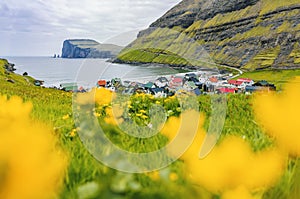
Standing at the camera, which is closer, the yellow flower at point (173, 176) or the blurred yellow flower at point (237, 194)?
the blurred yellow flower at point (237, 194)

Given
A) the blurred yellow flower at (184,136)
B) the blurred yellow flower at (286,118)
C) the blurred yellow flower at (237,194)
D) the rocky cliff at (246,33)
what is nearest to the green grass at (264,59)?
the rocky cliff at (246,33)

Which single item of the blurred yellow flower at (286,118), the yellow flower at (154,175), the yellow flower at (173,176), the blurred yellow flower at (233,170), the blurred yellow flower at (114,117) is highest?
the blurred yellow flower at (286,118)

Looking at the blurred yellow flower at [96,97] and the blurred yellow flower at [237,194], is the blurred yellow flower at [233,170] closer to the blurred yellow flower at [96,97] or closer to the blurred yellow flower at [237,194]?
the blurred yellow flower at [237,194]

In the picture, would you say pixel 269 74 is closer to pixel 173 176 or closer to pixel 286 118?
pixel 286 118

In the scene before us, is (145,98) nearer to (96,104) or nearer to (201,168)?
(96,104)

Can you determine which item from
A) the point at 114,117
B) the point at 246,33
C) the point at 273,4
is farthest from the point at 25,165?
the point at 273,4

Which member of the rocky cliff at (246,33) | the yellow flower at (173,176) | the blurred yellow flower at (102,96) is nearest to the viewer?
the yellow flower at (173,176)

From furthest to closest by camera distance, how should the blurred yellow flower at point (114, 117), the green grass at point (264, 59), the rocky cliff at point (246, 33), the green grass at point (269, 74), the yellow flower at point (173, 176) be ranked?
the rocky cliff at point (246, 33), the green grass at point (264, 59), the green grass at point (269, 74), the blurred yellow flower at point (114, 117), the yellow flower at point (173, 176)

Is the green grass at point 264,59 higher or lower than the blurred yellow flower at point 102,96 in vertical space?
higher
